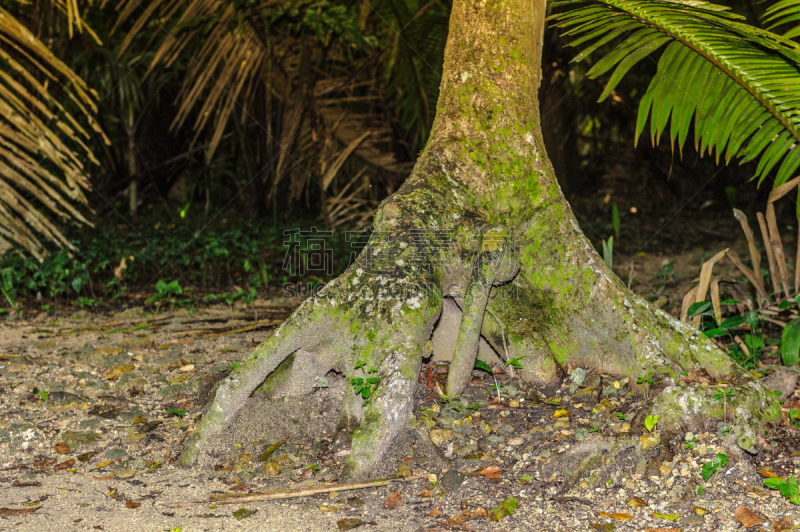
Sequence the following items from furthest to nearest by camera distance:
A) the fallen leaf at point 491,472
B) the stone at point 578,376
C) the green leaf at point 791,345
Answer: the green leaf at point 791,345
the stone at point 578,376
the fallen leaf at point 491,472

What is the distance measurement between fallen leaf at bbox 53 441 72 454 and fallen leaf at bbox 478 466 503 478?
165 cm

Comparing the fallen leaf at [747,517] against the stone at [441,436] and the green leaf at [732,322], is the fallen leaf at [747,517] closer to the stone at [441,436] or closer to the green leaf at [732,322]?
the stone at [441,436]

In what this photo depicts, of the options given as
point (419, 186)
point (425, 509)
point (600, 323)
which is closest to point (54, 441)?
point (425, 509)

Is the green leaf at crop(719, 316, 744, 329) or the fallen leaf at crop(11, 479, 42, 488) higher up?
the green leaf at crop(719, 316, 744, 329)

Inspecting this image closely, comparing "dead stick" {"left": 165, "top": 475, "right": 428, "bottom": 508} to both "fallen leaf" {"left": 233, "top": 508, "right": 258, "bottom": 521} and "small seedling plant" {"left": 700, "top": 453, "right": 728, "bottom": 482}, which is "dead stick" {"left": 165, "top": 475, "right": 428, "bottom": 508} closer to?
"fallen leaf" {"left": 233, "top": 508, "right": 258, "bottom": 521}

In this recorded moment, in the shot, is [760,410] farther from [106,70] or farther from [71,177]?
[106,70]

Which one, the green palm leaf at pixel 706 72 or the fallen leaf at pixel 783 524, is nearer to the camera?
the fallen leaf at pixel 783 524

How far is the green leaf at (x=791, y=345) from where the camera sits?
3.20 metres

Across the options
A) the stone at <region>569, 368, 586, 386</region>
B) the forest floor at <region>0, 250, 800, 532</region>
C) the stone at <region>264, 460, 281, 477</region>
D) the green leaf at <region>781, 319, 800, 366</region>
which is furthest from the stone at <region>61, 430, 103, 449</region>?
the green leaf at <region>781, 319, 800, 366</region>

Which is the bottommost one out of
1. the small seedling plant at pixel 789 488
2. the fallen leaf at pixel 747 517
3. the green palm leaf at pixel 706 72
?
the fallen leaf at pixel 747 517

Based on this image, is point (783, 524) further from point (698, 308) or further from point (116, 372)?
point (116, 372)

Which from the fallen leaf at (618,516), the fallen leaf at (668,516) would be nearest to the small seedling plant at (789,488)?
the fallen leaf at (668,516)

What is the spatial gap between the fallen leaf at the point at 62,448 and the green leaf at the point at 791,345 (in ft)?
10.5

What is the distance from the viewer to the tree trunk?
8.45 ft
